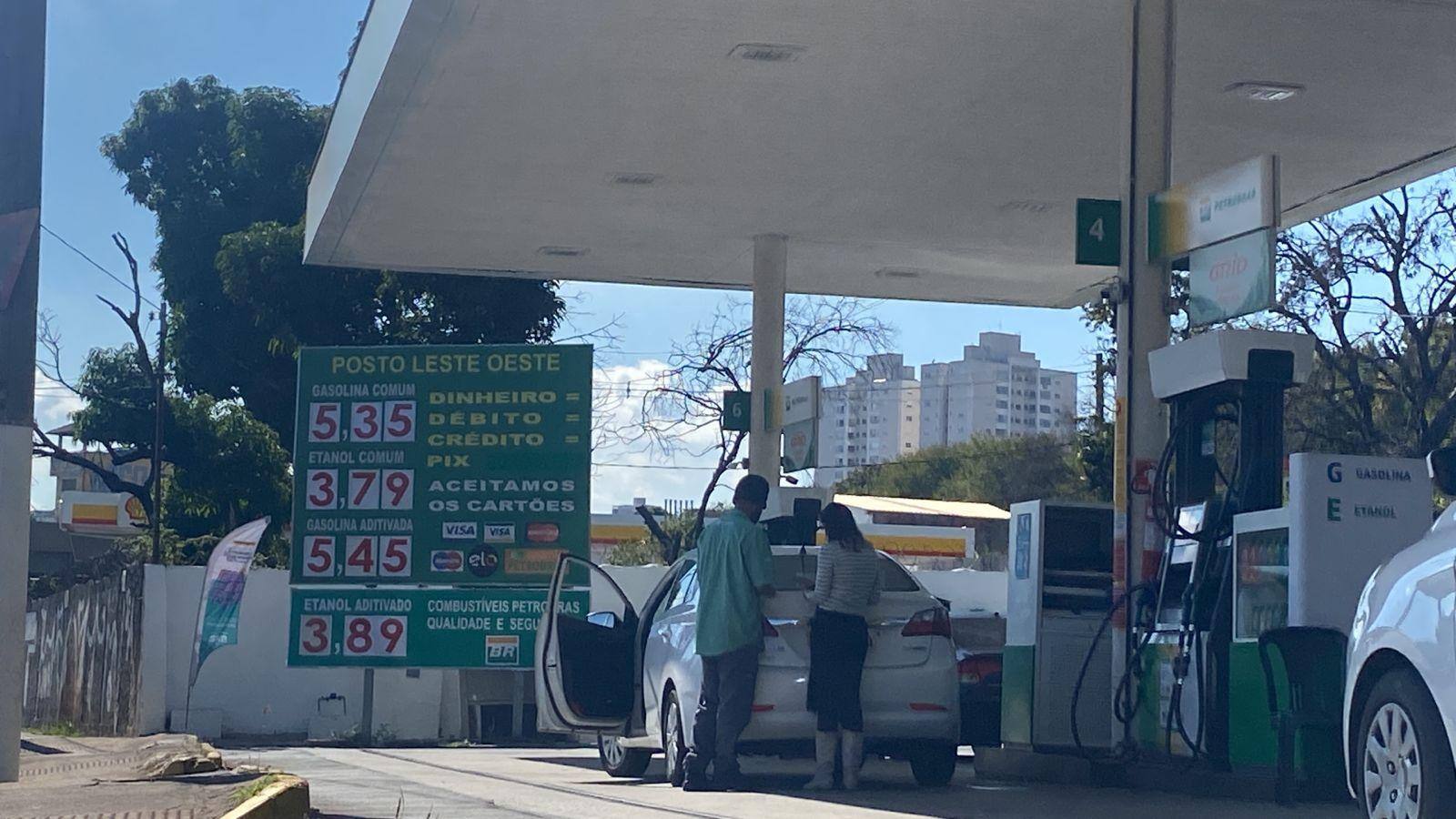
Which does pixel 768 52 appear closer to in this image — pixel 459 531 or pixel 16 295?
pixel 16 295

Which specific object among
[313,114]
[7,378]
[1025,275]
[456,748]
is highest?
[313,114]

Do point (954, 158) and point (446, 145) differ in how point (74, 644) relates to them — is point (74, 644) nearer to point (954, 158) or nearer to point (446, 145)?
point (446, 145)

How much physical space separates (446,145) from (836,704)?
7.36 m

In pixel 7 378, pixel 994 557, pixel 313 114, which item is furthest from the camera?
pixel 994 557

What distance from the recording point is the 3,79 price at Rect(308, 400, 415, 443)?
720 inches

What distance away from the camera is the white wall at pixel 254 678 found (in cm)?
2331

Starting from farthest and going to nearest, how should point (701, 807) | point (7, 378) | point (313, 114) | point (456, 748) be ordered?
point (313, 114) < point (456, 748) < point (7, 378) < point (701, 807)

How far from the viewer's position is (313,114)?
127 feet

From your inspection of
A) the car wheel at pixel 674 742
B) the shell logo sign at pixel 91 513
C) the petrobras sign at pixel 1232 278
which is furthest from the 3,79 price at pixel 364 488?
the shell logo sign at pixel 91 513

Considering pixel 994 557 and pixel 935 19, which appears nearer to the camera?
pixel 935 19

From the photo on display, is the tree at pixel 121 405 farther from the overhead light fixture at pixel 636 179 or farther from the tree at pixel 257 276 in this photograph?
the overhead light fixture at pixel 636 179

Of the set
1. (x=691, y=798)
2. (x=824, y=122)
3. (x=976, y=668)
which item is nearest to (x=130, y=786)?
(x=691, y=798)

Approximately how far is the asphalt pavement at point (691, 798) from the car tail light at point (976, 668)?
686 millimetres

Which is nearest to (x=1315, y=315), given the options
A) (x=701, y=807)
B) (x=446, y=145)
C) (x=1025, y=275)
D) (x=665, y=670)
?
(x=1025, y=275)
